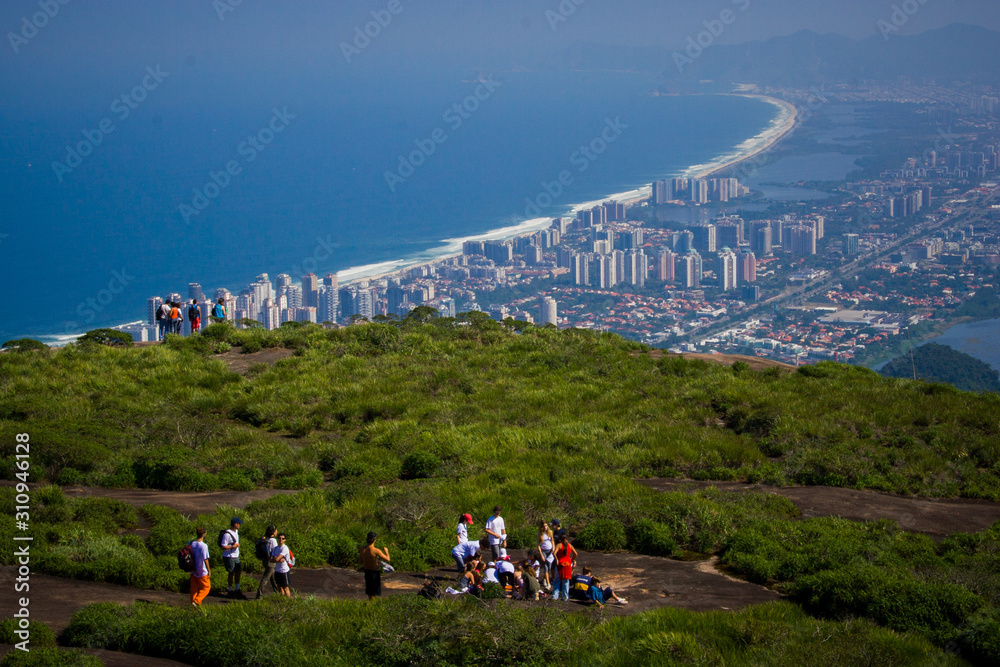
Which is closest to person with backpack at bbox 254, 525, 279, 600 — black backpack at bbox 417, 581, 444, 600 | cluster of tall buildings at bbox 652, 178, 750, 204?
black backpack at bbox 417, 581, 444, 600

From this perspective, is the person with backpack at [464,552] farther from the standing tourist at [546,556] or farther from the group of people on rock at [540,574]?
the standing tourist at [546,556]

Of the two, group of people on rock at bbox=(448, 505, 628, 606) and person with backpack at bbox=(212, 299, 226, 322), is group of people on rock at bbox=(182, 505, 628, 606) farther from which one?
person with backpack at bbox=(212, 299, 226, 322)

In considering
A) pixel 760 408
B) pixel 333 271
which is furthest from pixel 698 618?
pixel 333 271

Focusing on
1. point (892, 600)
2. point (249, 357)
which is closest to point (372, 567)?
point (892, 600)

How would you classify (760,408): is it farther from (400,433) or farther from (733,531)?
(400,433)

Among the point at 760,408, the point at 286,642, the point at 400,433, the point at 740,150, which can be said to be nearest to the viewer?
the point at 286,642

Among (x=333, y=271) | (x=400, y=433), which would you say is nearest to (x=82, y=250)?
(x=333, y=271)

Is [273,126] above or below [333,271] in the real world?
above

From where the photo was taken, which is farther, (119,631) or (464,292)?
(464,292)

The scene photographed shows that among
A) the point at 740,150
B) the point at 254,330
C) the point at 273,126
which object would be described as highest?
the point at 273,126

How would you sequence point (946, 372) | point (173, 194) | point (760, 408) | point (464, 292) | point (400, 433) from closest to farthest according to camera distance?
point (400, 433) < point (760, 408) < point (946, 372) < point (464, 292) < point (173, 194)
